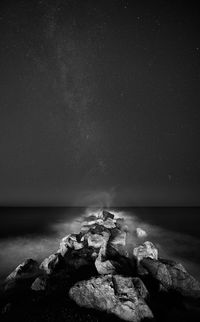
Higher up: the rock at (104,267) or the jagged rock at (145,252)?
the jagged rock at (145,252)

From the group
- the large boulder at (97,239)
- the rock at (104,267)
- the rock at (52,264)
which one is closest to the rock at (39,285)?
the rock at (52,264)

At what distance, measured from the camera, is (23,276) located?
56.1ft

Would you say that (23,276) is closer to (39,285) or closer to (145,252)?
(39,285)

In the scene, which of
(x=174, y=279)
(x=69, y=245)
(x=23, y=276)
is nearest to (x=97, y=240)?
(x=69, y=245)

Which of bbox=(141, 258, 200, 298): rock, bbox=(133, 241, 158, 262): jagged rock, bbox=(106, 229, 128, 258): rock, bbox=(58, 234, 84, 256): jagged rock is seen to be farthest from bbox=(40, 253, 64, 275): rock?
bbox=(141, 258, 200, 298): rock

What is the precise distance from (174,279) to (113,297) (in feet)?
18.8

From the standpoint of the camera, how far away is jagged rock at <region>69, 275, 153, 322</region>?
12.7 metres

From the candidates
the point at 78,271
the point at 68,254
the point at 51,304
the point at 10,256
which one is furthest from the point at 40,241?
the point at 51,304

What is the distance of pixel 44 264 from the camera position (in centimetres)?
1844

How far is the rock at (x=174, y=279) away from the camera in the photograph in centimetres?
1562

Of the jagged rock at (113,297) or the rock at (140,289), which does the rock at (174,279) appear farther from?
the jagged rock at (113,297)

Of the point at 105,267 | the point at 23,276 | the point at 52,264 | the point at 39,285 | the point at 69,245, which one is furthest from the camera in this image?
the point at 69,245

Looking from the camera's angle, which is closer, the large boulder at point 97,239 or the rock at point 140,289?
the rock at point 140,289

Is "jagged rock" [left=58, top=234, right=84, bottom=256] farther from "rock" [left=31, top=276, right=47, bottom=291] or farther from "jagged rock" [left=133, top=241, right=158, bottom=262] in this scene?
"jagged rock" [left=133, top=241, right=158, bottom=262]
